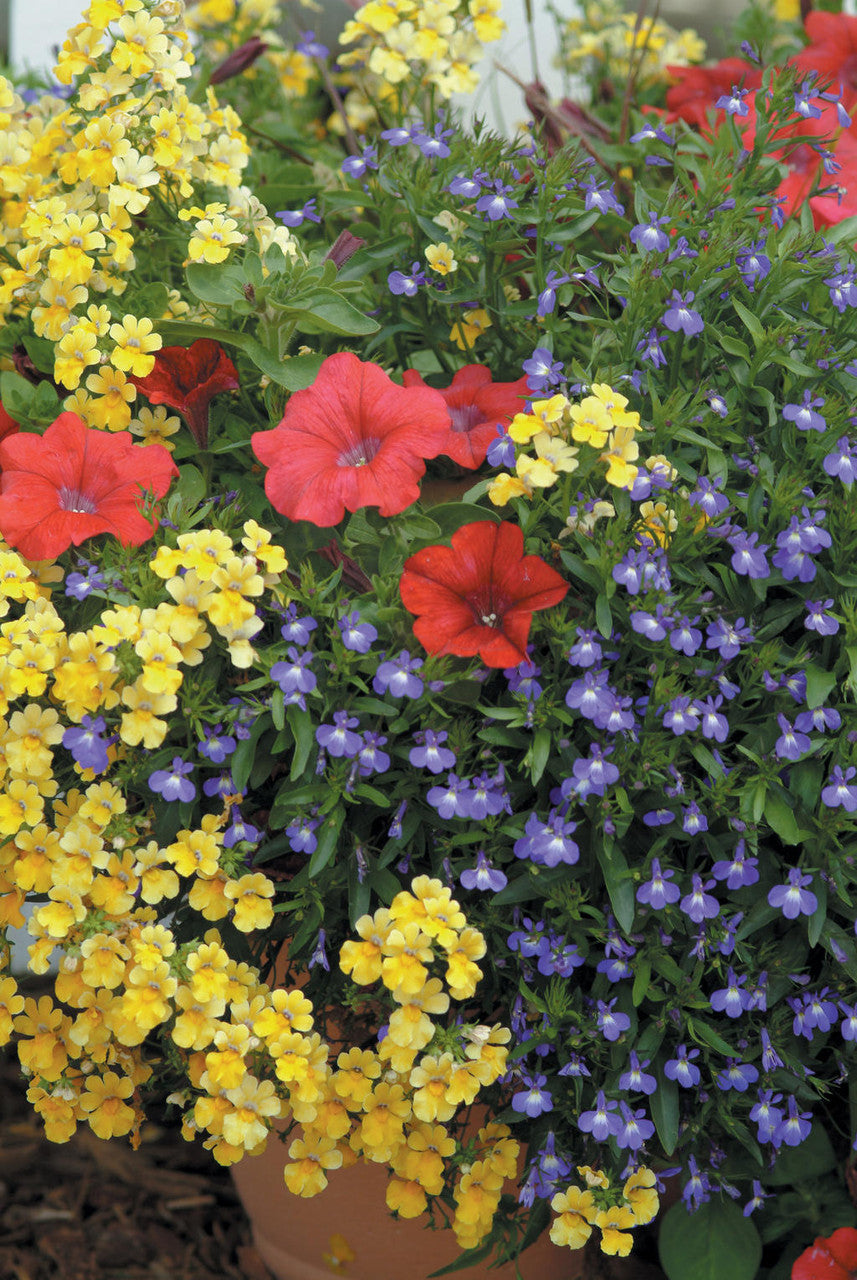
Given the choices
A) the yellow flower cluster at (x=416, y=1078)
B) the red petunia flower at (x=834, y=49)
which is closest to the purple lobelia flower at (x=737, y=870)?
the yellow flower cluster at (x=416, y=1078)

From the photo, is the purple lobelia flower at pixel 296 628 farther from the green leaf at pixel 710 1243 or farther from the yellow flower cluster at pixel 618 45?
the yellow flower cluster at pixel 618 45

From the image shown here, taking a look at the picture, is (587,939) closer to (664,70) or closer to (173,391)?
(173,391)

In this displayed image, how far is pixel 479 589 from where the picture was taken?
1023 mm

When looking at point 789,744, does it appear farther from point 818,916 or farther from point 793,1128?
point 793,1128

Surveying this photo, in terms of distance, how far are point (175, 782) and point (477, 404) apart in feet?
1.66

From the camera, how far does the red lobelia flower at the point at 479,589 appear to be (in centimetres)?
98

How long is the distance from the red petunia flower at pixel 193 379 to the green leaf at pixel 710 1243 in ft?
3.11

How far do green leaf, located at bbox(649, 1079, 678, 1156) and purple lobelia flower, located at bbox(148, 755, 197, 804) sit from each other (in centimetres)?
49

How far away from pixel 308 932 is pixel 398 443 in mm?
437

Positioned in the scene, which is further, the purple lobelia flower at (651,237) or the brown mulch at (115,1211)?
the brown mulch at (115,1211)

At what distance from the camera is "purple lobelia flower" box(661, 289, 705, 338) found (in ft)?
3.36

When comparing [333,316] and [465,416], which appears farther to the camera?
[465,416]

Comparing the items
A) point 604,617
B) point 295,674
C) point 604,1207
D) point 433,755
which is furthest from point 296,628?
point 604,1207

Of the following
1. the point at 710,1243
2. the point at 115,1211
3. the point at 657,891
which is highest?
the point at 657,891
